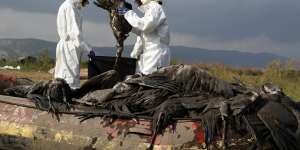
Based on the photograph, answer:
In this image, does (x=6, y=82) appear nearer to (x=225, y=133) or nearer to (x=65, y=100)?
(x=65, y=100)

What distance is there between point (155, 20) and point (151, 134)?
2.60 metres

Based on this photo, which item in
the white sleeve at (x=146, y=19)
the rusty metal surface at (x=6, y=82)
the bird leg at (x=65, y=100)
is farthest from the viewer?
the rusty metal surface at (x=6, y=82)

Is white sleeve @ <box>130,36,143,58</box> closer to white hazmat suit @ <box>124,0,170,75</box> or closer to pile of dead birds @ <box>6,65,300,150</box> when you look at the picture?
white hazmat suit @ <box>124,0,170,75</box>

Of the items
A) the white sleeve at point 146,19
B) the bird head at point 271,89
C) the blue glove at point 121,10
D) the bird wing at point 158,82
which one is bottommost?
the bird wing at point 158,82

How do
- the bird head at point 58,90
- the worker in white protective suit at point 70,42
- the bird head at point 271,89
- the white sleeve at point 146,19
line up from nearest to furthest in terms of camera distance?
the bird head at point 271,89, the bird head at point 58,90, the white sleeve at point 146,19, the worker in white protective suit at point 70,42

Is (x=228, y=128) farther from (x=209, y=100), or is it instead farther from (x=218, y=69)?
(x=218, y=69)

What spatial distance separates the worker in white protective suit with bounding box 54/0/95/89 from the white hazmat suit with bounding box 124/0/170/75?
0.85m

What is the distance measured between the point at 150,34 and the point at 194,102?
247 cm

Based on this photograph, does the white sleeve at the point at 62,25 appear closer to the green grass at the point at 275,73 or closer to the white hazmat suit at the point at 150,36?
the white hazmat suit at the point at 150,36

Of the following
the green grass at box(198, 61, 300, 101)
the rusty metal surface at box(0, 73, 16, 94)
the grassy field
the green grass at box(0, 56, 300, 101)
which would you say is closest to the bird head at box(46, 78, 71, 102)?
the rusty metal surface at box(0, 73, 16, 94)

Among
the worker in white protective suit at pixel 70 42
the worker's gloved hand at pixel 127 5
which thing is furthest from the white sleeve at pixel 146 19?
the worker in white protective suit at pixel 70 42

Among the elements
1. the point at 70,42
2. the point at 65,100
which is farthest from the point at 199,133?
the point at 70,42

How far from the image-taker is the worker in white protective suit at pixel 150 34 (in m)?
10.3

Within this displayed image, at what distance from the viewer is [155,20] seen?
33.8 feet
